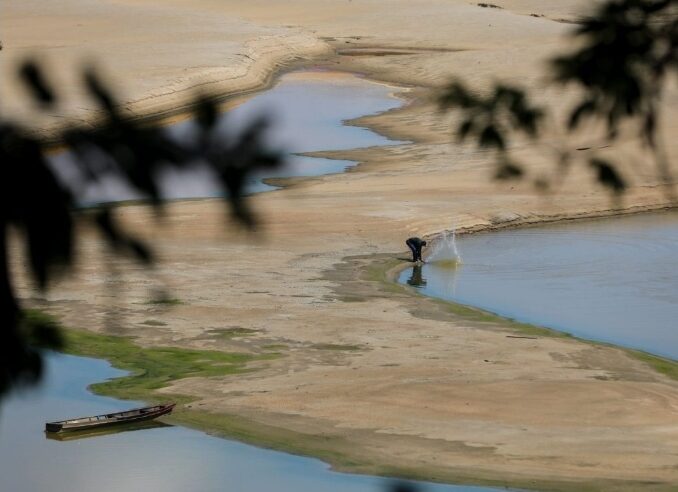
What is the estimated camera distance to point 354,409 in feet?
38.1

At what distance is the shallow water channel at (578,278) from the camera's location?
14.9m

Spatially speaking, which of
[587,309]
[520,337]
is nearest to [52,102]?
[520,337]

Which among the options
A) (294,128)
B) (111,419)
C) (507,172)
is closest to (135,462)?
(111,419)

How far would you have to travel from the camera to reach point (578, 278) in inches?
663

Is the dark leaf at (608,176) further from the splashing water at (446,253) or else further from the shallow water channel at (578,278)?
the splashing water at (446,253)

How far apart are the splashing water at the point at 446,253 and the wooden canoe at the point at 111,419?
6670 mm

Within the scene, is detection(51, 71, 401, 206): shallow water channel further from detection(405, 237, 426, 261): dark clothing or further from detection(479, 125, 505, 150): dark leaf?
detection(405, 237, 426, 261): dark clothing

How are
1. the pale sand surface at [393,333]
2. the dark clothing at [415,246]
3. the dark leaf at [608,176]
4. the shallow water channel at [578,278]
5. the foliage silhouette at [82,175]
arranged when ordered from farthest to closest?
the dark clothing at [415,246] < the shallow water channel at [578,278] < the pale sand surface at [393,333] < the dark leaf at [608,176] < the foliage silhouette at [82,175]

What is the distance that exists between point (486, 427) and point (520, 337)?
2.92 meters

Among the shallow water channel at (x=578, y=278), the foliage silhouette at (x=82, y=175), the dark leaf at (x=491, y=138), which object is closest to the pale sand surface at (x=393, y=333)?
the foliage silhouette at (x=82, y=175)

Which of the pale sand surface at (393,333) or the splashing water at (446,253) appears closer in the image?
the pale sand surface at (393,333)

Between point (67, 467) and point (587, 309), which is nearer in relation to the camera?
point (67, 467)

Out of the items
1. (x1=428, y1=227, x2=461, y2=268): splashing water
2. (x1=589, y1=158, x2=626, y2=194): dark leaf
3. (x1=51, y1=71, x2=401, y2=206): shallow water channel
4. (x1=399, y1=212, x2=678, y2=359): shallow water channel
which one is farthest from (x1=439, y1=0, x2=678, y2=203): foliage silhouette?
(x1=428, y1=227, x2=461, y2=268): splashing water

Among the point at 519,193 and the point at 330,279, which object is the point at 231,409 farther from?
the point at 519,193
